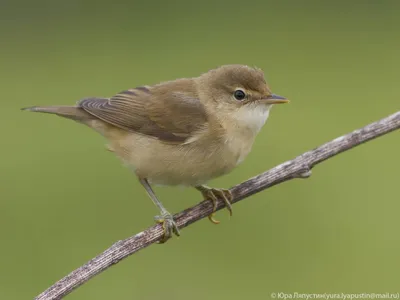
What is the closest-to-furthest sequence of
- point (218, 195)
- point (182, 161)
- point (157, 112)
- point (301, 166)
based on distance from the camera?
1. point (301, 166)
2. point (182, 161)
3. point (218, 195)
4. point (157, 112)

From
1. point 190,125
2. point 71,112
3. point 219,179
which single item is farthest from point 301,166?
point 219,179

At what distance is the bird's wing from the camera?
17.7 ft

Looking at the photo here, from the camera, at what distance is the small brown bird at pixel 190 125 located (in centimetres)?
521

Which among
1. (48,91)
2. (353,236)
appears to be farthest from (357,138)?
(48,91)

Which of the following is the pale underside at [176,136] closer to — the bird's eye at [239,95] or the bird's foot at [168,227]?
the bird's eye at [239,95]

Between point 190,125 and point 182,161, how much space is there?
27 centimetres

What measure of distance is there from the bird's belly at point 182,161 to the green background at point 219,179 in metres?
1.73

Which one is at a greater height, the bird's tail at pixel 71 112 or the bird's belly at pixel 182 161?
the bird's tail at pixel 71 112

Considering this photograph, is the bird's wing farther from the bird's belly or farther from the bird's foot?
the bird's foot

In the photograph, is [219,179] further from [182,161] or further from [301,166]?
[301,166]

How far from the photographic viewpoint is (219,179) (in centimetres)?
926

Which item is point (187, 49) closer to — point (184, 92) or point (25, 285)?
point (25, 285)

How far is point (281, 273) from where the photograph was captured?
7.96m

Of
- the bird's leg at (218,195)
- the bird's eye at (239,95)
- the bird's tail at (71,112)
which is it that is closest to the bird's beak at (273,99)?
the bird's eye at (239,95)
